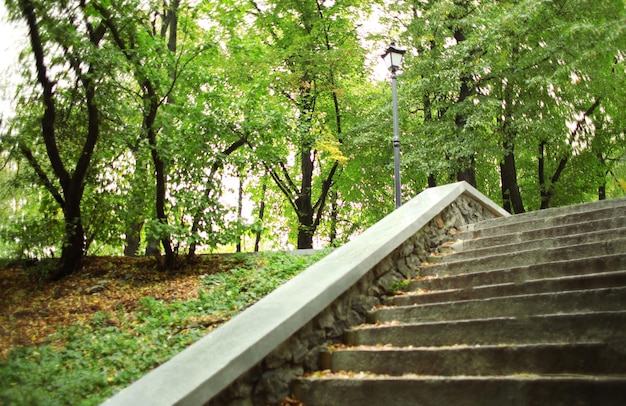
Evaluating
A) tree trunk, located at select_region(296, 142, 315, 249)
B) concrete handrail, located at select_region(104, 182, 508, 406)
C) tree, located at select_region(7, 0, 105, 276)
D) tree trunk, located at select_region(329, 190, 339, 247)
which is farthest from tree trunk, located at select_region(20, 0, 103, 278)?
tree trunk, located at select_region(329, 190, 339, 247)

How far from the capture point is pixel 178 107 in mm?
8695

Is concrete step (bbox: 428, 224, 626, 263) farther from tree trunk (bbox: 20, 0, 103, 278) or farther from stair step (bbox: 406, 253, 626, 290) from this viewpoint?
tree trunk (bbox: 20, 0, 103, 278)

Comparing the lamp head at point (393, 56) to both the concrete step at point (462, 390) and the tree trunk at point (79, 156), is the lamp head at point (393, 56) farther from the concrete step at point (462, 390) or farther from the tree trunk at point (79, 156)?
the concrete step at point (462, 390)

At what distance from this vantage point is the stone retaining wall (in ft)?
10.2

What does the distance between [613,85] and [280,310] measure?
11901 millimetres

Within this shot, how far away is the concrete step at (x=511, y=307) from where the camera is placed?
3135 millimetres

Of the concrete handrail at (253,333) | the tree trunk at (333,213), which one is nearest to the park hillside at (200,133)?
the concrete handrail at (253,333)

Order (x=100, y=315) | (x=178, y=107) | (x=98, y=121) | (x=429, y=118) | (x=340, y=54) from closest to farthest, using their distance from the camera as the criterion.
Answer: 1. (x=100, y=315)
2. (x=98, y=121)
3. (x=178, y=107)
4. (x=340, y=54)
5. (x=429, y=118)

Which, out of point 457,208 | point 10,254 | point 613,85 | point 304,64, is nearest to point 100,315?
point 10,254

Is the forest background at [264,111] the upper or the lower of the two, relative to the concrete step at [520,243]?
upper

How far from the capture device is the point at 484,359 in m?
2.94

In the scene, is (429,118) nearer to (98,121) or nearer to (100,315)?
(98,121)

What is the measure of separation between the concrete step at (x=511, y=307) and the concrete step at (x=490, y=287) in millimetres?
271

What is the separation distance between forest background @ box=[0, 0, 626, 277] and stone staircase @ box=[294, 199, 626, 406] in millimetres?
5047
